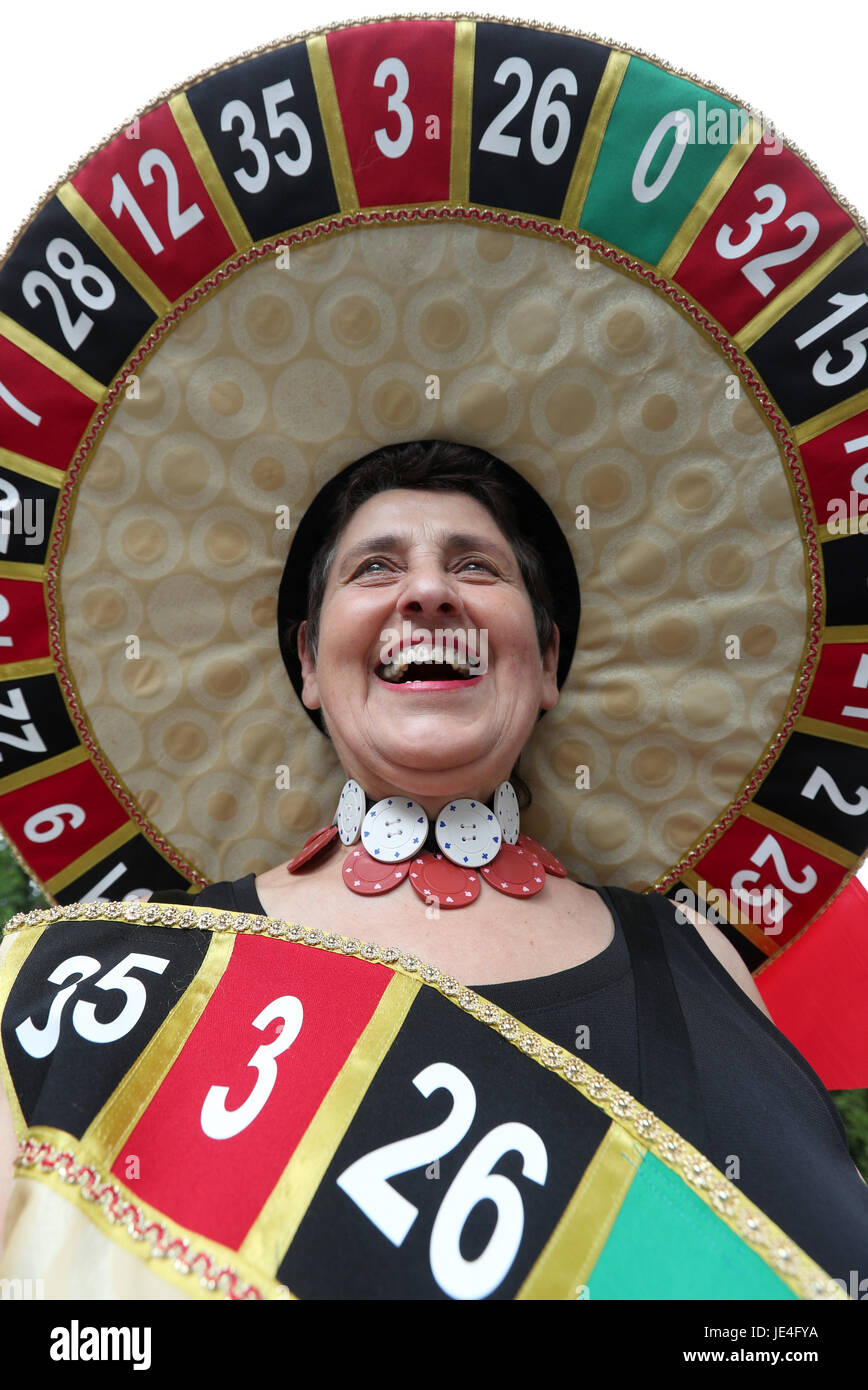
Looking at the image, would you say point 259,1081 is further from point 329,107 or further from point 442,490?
point 329,107

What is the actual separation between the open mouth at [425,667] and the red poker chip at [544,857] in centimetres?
32

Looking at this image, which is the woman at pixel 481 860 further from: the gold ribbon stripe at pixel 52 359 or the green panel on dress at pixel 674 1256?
the gold ribbon stripe at pixel 52 359

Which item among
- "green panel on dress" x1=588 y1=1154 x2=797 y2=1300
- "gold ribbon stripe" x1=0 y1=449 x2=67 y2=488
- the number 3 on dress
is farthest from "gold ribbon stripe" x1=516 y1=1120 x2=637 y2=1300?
"gold ribbon stripe" x1=0 y1=449 x2=67 y2=488

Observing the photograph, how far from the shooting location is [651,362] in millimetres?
1652

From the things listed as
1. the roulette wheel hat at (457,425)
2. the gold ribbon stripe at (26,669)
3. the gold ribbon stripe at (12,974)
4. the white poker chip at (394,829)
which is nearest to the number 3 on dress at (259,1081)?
the gold ribbon stripe at (12,974)

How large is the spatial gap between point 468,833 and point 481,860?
0.05m

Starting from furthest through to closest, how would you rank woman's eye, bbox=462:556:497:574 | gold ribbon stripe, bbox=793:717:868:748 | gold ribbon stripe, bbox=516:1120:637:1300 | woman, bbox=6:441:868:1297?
gold ribbon stripe, bbox=793:717:868:748
woman's eye, bbox=462:556:497:574
woman, bbox=6:441:868:1297
gold ribbon stripe, bbox=516:1120:637:1300

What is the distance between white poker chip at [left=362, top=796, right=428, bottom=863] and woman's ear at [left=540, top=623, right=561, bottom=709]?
0.35 metres

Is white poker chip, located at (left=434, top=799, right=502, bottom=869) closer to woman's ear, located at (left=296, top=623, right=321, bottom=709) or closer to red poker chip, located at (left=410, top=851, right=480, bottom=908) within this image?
red poker chip, located at (left=410, top=851, right=480, bottom=908)

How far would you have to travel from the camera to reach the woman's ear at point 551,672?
5.98 ft

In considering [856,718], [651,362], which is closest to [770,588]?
[856,718]

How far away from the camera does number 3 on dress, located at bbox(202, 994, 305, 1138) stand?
46.2 inches

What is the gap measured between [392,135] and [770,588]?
981mm
